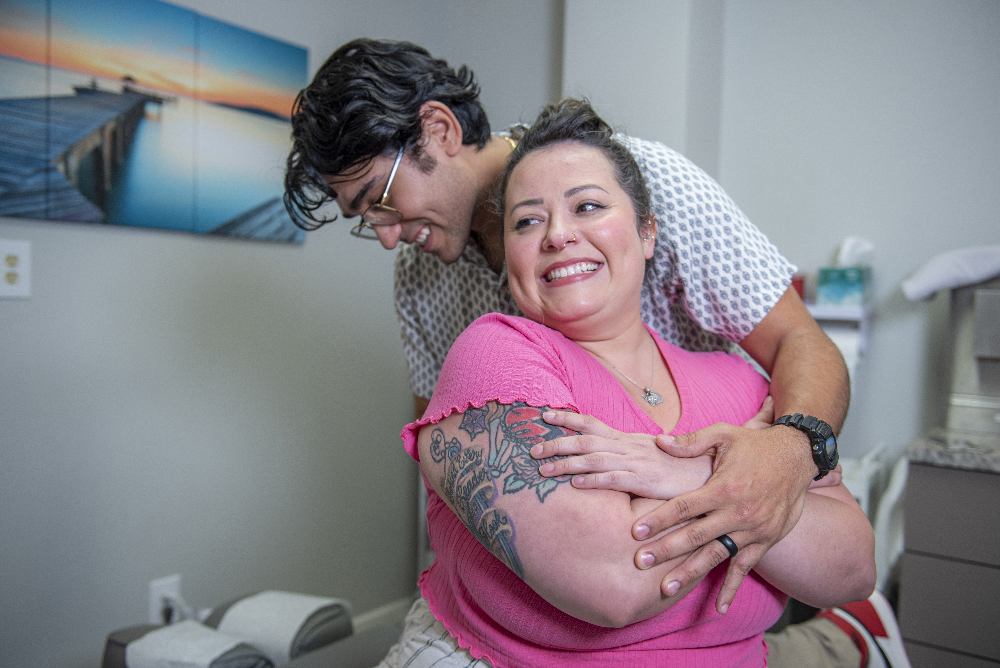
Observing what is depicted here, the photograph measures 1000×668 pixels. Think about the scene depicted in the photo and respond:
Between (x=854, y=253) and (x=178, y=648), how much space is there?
2.41 metres

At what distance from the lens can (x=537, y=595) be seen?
940mm

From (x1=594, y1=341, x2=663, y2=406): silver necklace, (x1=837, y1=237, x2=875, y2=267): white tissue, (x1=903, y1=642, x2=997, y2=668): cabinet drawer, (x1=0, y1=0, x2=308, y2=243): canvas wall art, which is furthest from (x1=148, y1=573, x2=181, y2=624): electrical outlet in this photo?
(x1=837, y1=237, x2=875, y2=267): white tissue

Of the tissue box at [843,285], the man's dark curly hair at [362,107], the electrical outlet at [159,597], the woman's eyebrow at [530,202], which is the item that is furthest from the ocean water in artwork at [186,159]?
the tissue box at [843,285]

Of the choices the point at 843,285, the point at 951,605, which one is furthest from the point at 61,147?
the point at 951,605

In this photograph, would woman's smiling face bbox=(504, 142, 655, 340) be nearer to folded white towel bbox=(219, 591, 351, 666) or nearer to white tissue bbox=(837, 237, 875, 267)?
folded white towel bbox=(219, 591, 351, 666)

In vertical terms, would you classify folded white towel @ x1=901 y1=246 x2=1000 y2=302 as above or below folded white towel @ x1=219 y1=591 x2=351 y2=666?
above

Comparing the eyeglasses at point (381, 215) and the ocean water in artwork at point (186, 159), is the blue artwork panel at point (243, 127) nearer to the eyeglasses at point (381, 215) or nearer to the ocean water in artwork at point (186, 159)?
the ocean water in artwork at point (186, 159)

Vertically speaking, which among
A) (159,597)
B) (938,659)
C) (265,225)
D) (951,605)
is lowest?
(159,597)

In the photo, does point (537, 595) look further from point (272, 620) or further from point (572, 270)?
point (272, 620)

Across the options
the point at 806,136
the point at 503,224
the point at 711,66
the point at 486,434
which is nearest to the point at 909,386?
the point at 806,136

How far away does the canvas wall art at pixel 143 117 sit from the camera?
1906 millimetres

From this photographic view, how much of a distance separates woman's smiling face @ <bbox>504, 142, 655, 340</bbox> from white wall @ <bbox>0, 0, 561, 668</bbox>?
1567 millimetres

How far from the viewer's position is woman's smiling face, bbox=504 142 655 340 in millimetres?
1120

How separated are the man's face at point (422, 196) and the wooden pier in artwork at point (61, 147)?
1037mm
